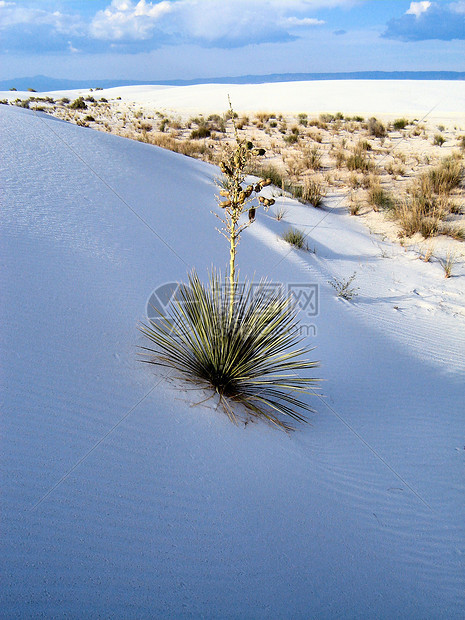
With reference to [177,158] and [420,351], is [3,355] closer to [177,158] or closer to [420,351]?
[420,351]

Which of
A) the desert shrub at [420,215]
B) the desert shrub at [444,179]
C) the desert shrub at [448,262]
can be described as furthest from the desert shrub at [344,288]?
the desert shrub at [444,179]

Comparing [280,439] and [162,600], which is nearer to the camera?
[162,600]

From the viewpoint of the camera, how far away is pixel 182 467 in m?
2.11

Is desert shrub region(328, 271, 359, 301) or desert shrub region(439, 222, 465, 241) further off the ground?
desert shrub region(328, 271, 359, 301)

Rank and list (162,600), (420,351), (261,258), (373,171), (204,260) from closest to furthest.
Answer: (162,600), (420,351), (204,260), (261,258), (373,171)

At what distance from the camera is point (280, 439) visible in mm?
2562

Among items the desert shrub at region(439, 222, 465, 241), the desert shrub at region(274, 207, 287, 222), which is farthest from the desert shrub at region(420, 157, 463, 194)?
the desert shrub at region(274, 207, 287, 222)

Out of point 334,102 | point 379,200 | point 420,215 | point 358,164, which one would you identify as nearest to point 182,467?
point 420,215

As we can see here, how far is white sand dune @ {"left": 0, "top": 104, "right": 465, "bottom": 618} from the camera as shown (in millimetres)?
1604

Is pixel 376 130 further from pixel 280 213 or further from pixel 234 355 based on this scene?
pixel 234 355

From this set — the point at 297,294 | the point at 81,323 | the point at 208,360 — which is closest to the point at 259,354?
the point at 208,360

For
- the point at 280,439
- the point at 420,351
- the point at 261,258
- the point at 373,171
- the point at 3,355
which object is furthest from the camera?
the point at 373,171

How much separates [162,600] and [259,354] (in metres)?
1.57

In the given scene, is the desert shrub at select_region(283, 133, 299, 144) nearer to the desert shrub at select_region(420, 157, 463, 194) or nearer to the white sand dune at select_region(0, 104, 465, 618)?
the desert shrub at select_region(420, 157, 463, 194)
